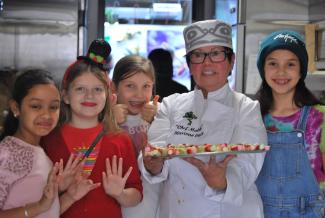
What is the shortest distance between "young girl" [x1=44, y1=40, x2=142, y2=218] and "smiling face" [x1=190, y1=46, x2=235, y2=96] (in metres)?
0.34

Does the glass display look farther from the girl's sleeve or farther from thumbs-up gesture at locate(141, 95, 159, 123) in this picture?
the girl's sleeve

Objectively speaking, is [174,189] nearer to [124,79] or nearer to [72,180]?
[72,180]

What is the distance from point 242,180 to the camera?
5.04 ft

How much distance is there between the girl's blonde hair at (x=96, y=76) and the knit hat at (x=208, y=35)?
1.09ft

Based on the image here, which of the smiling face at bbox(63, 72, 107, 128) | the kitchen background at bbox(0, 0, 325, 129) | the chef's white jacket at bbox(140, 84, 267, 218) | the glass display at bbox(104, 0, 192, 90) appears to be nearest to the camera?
the chef's white jacket at bbox(140, 84, 267, 218)

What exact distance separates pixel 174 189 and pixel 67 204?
37 cm

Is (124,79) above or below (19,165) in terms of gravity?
above

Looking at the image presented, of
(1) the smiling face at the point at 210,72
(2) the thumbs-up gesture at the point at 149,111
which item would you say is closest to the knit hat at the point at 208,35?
(1) the smiling face at the point at 210,72

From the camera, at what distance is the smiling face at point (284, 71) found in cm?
170

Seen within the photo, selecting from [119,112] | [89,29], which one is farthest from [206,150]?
[89,29]

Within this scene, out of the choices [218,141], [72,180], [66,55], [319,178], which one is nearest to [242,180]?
[218,141]

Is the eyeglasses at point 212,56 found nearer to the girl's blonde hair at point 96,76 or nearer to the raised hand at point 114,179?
the girl's blonde hair at point 96,76

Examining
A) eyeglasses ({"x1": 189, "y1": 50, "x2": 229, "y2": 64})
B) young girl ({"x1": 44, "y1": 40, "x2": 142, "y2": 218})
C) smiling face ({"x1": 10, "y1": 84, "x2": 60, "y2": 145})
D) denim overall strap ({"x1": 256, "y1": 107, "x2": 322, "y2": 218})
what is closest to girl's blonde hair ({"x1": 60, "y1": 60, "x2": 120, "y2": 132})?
young girl ({"x1": 44, "y1": 40, "x2": 142, "y2": 218})

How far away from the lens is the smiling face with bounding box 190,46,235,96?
164 centimetres
